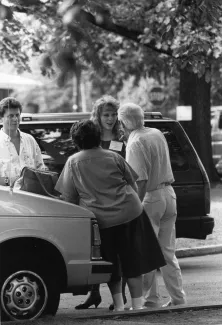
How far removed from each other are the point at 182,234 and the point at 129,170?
11.5 ft

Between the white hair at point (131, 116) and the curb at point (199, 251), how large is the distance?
5.04 m

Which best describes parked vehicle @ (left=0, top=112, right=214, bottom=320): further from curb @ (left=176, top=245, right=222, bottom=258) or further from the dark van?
curb @ (left=176, top=245, right=222, bottom=258)

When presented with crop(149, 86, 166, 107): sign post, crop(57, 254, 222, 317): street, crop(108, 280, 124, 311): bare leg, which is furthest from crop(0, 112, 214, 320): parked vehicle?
crop(149, 86, 166, 107): sign post

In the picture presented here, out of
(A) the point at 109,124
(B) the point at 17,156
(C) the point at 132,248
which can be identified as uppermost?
(A) the point at 109,124

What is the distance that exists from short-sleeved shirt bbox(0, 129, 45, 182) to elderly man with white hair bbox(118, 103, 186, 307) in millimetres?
911

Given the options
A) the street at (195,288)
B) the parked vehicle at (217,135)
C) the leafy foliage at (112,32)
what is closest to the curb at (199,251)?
the street at (195,288)

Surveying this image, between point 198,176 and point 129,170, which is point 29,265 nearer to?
point 129,170

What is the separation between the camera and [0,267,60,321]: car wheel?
7.23 m

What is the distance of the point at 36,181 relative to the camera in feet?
25.5

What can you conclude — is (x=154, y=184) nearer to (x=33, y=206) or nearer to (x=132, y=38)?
(x=33, y=206)

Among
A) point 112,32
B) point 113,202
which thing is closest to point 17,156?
point 113,202

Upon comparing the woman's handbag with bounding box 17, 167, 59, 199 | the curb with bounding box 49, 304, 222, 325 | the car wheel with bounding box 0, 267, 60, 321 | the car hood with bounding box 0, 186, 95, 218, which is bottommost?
the curb with bounding box 49, 304, 222, 325

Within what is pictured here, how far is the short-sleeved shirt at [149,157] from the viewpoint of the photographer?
806 centimetres

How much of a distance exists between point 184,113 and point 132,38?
7.10 ft
